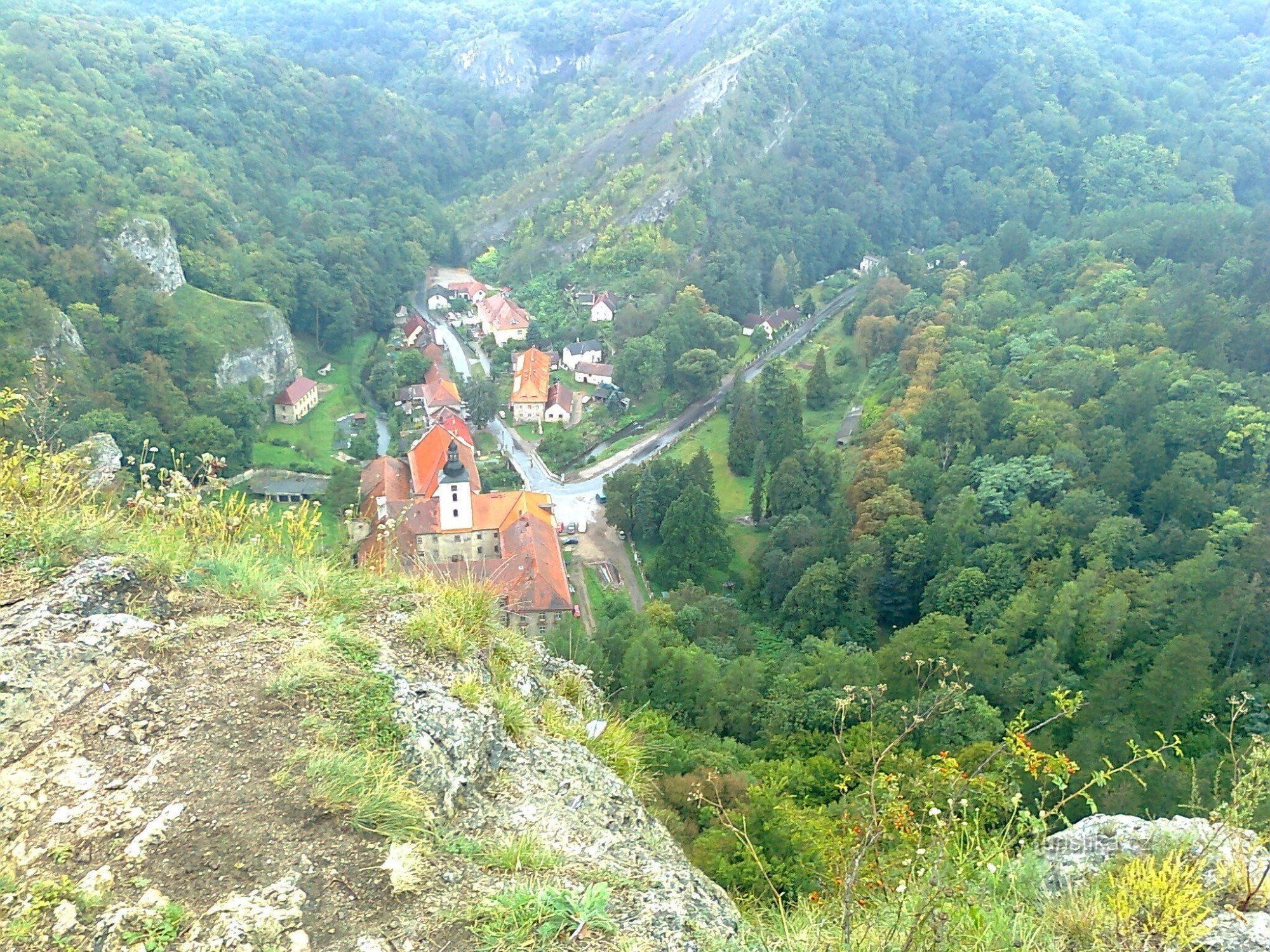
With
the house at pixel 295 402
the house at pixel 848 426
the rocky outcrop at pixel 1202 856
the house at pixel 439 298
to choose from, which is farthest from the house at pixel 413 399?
the rocky outcrop at pixel 1202 856

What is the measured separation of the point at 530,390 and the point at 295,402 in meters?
13.2

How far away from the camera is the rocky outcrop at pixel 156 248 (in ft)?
158

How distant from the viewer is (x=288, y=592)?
6.50 m

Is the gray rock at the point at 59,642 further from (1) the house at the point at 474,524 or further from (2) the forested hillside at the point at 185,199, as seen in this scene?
(2) the forested hillside at the point at 185,199

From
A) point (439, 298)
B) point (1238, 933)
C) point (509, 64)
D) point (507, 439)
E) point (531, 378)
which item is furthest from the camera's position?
point (509, 64)

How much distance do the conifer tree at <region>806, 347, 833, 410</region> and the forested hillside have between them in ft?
98.2

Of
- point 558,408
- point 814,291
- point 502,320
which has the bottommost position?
point 558,408

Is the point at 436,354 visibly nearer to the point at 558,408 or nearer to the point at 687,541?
the point at 558,408

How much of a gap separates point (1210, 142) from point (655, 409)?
58166 mm

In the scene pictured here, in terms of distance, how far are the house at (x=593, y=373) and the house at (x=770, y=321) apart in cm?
1195

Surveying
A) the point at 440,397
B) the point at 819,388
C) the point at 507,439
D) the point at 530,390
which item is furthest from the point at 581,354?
the point at 819,388

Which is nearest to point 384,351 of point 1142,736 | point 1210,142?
point 1142,736

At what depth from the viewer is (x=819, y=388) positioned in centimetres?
4912

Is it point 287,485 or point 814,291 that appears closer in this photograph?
point 287,485
